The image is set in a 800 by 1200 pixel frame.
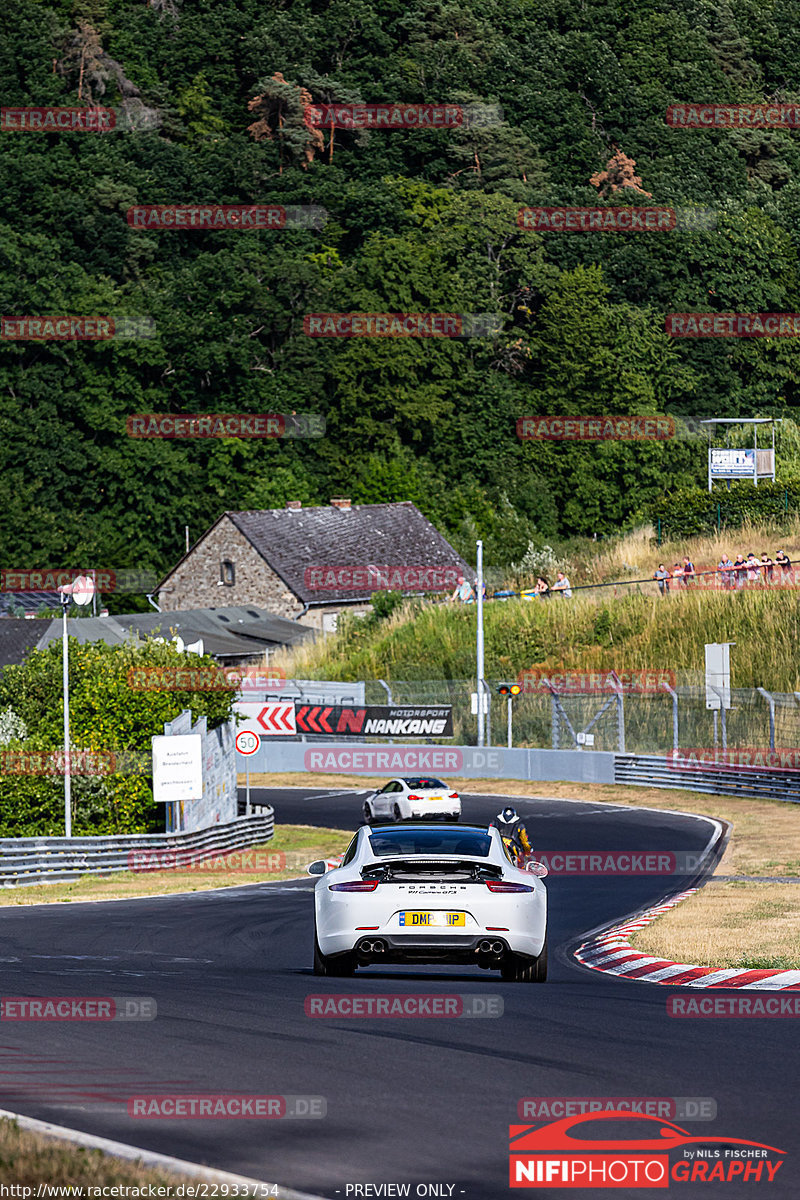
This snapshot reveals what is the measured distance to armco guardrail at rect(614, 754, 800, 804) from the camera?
39500 mm

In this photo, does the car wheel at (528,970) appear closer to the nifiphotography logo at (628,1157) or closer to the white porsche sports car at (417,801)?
the nifiphotography logo at (628,1157)

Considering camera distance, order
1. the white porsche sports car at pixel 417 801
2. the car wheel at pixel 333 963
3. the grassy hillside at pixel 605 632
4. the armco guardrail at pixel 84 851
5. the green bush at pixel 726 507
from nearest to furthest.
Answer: the car wheel at pixel 333 963, the armco guardrail at pixel 84 851, the white porsche sports car at pixel 417 801, the grassy hillside at pixel 605 632, the green bush at pixel 726 507

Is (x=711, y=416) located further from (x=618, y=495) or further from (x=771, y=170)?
(x=771, y=170)

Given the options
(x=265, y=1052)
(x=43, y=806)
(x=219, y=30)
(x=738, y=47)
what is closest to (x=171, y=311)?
(x=219, y=30)

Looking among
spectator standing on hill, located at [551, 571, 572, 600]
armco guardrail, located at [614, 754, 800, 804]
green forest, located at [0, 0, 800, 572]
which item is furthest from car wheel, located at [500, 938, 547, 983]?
green forest, located at [0, 0, 800, 572]

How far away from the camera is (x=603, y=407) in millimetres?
101250

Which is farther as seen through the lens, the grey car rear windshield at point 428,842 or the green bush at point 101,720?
the green bush at point 101,720

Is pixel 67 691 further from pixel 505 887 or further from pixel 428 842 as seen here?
pixel 505 887

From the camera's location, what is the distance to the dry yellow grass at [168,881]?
26.6 meters

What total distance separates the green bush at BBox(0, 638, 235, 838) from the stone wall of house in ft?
138

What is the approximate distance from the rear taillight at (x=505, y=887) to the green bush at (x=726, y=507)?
57.1 meters

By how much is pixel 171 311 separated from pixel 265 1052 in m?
89.7

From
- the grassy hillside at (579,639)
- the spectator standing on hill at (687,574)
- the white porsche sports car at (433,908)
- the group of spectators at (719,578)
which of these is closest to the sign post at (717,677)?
the grassy hillside at (579,639)

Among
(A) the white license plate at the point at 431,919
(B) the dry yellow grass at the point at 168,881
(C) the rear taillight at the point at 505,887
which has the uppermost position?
(C) the rear taillight at the point at 505,887
